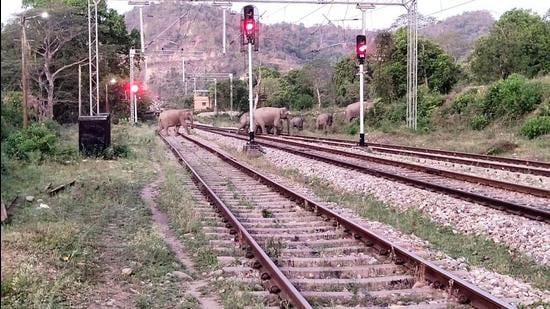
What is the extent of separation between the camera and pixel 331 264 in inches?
297

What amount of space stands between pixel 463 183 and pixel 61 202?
8.68m

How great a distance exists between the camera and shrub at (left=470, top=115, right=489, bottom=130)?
31.3m

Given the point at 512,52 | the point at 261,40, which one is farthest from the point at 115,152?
the point at 261,40

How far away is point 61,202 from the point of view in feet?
39.0

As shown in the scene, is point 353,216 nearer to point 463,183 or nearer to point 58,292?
point 463,183

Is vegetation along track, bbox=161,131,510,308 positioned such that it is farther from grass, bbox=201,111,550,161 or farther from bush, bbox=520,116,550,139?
bush, bbox=520,116,550,139

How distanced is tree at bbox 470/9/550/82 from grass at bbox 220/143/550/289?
27.2m

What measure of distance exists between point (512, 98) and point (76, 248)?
25749 millimetres

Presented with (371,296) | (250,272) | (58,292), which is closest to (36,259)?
(58,292)

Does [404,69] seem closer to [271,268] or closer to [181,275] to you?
[181,275]

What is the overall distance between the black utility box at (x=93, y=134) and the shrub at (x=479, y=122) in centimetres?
1834

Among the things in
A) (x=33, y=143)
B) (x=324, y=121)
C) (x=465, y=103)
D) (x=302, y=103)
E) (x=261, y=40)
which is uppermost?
(x=261, y=40)

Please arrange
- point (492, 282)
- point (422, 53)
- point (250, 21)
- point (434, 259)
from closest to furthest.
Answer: point (492, 282) < point (434, 259) < point (250, 21) < point (422, 53)

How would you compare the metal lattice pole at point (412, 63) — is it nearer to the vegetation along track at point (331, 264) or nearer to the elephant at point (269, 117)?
the elephant at point (269, 117)
